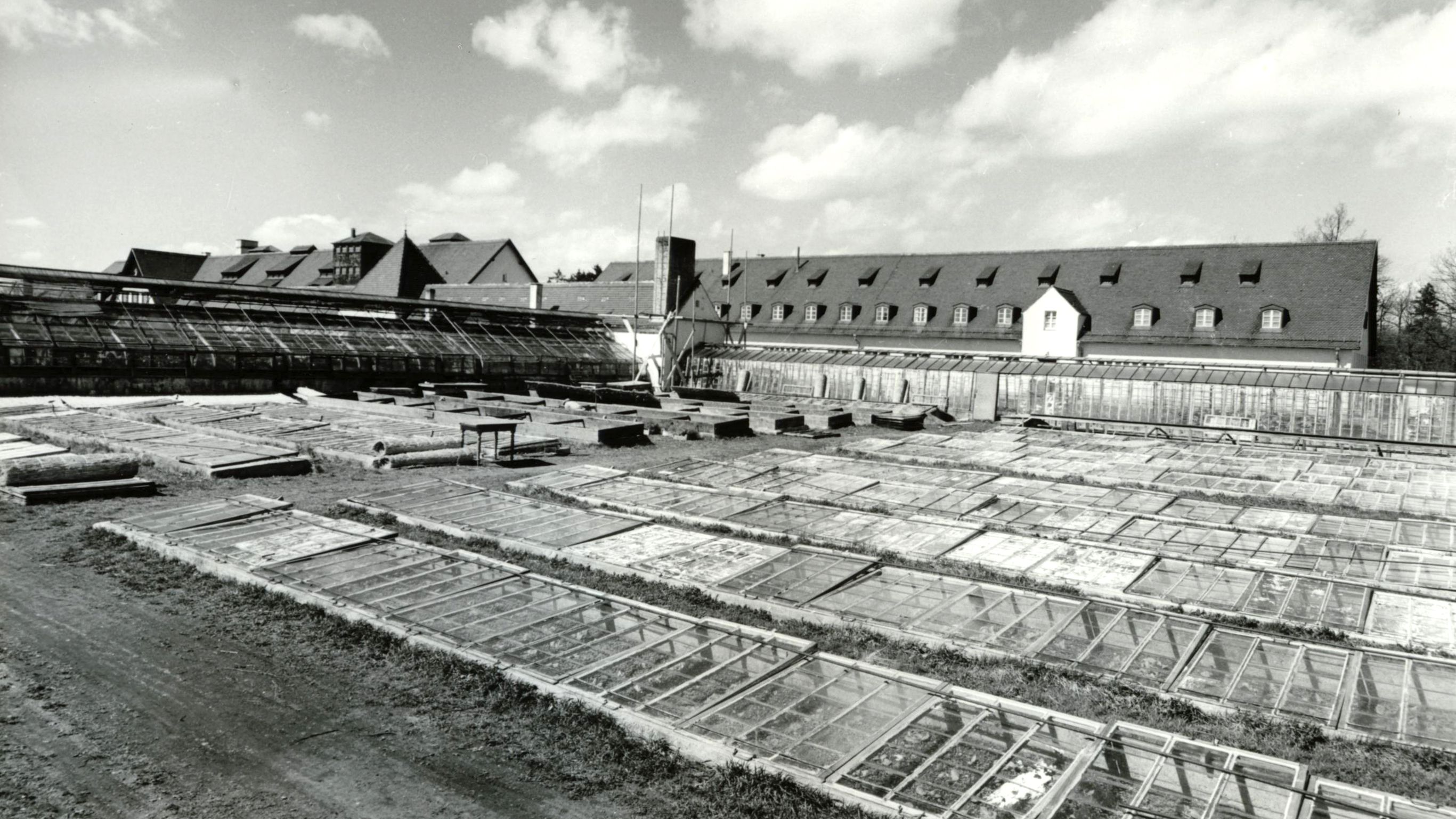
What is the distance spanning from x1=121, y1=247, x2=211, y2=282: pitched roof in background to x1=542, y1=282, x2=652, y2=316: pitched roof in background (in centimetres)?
5133

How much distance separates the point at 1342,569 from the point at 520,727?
41.3 feet

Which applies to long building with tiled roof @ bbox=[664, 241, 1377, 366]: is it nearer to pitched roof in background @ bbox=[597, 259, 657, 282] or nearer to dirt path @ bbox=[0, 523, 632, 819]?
pitched roof in background @ bbox=[597, 259, 657, 282]

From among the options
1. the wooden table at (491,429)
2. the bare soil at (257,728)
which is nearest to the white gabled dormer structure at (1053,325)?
the wooden table at (491,429)

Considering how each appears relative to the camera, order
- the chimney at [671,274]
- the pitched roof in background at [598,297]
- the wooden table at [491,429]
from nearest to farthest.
Answer: the wooden table at [491,429]
the chimney at [671,274]
the pitched roof in background at [598,297]

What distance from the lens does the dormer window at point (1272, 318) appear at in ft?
134

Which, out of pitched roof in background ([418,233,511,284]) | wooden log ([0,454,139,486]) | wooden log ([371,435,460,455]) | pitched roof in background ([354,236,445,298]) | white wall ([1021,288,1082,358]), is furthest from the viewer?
pitched roof in background ([418,233,511,284])

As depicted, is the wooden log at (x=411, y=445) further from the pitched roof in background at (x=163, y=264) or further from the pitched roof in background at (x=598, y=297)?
the pitched roof in background at (x=163, y=264)

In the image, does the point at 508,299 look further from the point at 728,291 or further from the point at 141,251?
the point at 141,251

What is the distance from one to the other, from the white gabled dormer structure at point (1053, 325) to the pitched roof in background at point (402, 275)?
44706 millimetres

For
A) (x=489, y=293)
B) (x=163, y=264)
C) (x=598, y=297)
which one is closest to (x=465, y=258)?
(x=489, y=293)

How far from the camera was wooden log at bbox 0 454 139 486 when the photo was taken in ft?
52.3

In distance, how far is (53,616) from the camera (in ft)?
33.1

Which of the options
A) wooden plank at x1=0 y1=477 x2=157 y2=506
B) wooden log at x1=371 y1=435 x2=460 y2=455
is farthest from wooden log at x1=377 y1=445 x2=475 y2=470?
wooden plank at x1=0 y1=477 x2=157 y2=506

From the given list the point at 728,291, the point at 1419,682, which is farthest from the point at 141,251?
the point at 1419,682
